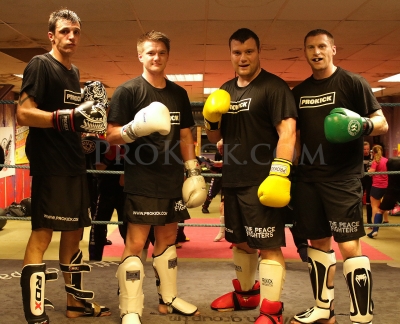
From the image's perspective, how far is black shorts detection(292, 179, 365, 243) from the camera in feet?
5.80

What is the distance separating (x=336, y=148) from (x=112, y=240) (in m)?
3.95

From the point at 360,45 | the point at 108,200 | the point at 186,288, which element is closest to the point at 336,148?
the point at 186,288

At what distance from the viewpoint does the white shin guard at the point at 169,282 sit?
77.5 inches

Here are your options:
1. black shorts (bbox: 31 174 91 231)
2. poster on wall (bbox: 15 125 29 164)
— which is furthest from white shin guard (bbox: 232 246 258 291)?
poster on wall (bbox: 15 125 29 164)

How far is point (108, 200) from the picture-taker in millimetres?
3287

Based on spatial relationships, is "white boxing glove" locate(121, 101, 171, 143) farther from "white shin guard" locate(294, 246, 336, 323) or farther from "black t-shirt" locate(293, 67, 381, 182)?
"white shin guard" locate(294, 246, 336, 323)

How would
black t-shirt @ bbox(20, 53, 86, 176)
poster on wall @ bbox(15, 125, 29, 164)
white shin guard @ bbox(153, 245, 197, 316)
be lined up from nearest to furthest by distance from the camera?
black t-shirt @ bbox(20, 53, 86, 176) < white shin guard @ bbox(153, 245, 197, 316) < poster on wall @ bbox(15, 125, 29, 164)

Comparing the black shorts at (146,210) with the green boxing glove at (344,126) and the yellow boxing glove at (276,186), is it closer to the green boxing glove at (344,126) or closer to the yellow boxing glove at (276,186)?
the yellow boxing glove at (276,186)

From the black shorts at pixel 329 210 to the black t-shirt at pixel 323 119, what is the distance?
4 centimetres

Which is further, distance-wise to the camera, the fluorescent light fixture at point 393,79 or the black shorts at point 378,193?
the fluorescent light fixture at point 393,79

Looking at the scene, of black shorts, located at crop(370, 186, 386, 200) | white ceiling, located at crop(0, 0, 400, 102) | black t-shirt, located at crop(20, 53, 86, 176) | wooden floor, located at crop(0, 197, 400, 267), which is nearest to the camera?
black t-shirt, located at crop(20, 53, 86, 176)

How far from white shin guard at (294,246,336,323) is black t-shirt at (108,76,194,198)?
0.72m

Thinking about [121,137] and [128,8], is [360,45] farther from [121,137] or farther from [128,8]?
[121,137]

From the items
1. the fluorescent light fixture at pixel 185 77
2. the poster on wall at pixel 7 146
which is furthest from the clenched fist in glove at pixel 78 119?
the poster on wall at pixel 7 146
